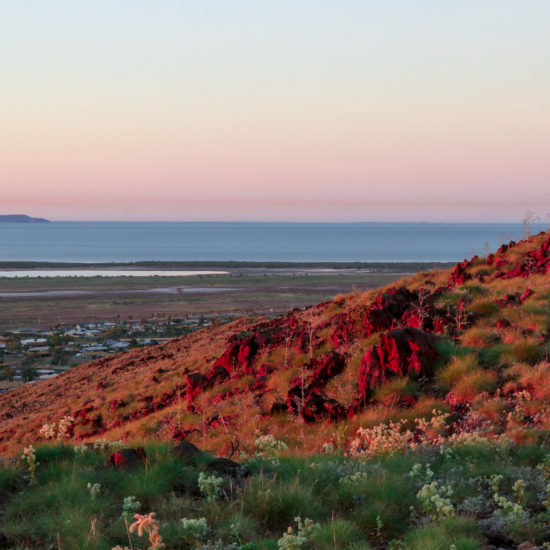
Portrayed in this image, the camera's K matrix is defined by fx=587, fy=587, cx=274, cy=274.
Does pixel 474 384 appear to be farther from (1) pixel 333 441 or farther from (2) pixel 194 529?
(2) pixel 194 529

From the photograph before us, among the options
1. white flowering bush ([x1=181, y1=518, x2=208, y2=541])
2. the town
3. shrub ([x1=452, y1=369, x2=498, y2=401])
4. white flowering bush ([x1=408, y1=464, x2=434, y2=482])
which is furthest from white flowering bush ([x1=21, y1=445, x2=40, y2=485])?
the town

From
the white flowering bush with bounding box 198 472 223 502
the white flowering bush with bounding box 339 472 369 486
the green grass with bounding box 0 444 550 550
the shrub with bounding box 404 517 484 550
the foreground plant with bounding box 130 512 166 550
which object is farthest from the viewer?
the white flowering bush with bounding box 339 472 369 486

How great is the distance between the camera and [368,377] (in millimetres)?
11336

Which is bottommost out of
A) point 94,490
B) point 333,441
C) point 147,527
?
point 333,441

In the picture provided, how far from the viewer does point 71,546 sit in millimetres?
4809

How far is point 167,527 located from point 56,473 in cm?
201

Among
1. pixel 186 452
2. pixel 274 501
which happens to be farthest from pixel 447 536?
pixel 186 452

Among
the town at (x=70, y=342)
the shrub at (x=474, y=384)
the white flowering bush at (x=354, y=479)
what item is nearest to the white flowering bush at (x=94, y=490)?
the white flowering bush at (x=354, y=479)

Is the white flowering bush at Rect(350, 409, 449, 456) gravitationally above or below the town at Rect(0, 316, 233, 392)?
above

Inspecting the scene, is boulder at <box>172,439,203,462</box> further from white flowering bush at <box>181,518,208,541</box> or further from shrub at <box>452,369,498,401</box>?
shrub at <box>452,369,498,401</box>

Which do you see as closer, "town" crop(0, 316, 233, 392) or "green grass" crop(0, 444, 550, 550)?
"green grass" crop(0, 444, 550, 550)

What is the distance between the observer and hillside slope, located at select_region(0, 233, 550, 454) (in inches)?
396

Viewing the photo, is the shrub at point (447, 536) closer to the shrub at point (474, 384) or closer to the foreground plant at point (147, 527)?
the foreground plant at point (147, 527)

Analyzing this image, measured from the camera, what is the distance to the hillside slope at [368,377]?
33.0ft
